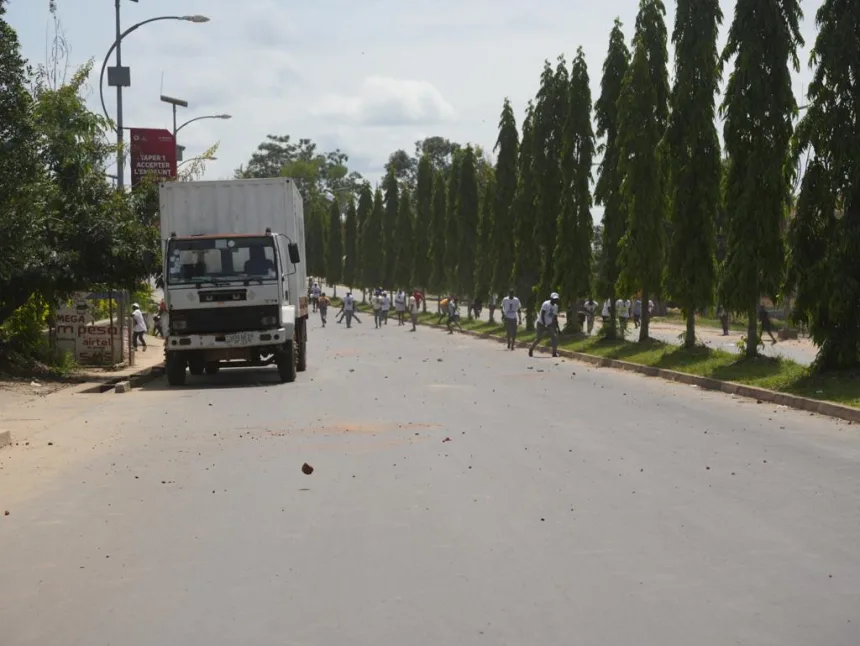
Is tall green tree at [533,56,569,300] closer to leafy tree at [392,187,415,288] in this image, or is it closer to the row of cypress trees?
the row of cypress trees

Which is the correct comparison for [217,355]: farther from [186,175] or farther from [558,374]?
[186,175]

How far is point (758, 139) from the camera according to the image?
25.7 m

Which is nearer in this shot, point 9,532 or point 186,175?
point 9,532

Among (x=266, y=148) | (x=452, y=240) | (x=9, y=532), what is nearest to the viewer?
(x=9, y=532)

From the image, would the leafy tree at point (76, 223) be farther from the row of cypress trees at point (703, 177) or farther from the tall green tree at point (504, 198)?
the tall green tree at point (504, 198)

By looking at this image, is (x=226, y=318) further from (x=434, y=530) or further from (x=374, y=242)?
(x=374, y=242)

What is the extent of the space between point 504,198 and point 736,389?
37.2 meters

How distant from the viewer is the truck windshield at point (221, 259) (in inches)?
960

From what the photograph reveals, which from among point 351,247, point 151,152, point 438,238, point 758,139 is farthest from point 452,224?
point 351,247

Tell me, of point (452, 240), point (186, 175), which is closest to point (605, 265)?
point (186, 175)

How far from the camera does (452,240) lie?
74750mm

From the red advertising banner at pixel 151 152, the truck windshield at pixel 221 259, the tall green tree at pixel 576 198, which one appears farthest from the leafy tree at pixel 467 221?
the truck windshield at pixel 221 259

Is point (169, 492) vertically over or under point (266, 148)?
under

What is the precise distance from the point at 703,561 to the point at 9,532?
5.04 metres
